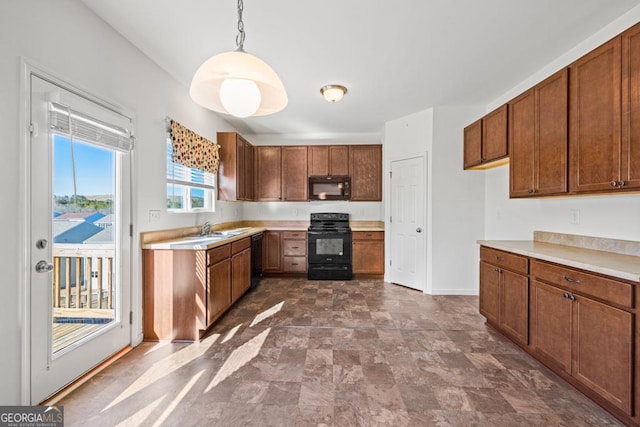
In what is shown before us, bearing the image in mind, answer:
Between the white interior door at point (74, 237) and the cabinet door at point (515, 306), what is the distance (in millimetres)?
3305

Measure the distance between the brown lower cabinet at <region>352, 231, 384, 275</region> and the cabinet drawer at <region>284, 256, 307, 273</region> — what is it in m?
0.87

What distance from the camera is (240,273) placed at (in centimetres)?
356

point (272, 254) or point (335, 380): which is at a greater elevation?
point (272, 254)

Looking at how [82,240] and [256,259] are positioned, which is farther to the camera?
[256,259]

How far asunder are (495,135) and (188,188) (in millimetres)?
3591

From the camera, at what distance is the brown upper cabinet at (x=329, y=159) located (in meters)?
5.06

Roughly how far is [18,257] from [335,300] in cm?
301

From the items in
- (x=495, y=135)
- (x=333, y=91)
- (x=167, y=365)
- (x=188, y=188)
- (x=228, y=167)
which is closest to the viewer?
(x=167, y=365)

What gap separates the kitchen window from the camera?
10.0 ft

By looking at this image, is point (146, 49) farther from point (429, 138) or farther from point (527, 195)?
point (527, 195)

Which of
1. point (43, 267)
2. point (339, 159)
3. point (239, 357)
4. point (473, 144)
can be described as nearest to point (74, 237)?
point (43, 267)

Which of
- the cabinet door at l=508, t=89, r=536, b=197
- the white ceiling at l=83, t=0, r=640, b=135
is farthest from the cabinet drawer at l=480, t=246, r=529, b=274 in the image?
the white ceiling at l=83, t=0, r=640, b=135

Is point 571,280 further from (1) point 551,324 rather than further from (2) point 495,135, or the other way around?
(2) point 495,135

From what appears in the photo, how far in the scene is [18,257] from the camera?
1.54 metres
